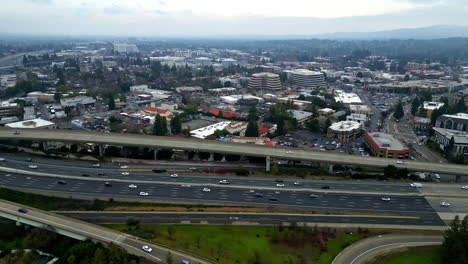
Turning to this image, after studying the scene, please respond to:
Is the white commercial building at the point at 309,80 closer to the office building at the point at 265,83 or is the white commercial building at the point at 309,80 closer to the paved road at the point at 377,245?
the office building at the point at 265,83

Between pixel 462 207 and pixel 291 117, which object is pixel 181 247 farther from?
pixel 291 117

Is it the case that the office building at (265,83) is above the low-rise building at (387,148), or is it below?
above

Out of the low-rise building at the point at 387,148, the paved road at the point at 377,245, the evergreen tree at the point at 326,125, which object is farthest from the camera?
the evergreen tree at the point at 326,125

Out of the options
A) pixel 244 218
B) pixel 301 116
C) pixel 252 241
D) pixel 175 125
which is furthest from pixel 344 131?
pixel 252 241

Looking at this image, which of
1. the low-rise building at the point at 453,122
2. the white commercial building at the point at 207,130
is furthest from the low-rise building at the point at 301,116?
the low-rise building at the point at 453,122

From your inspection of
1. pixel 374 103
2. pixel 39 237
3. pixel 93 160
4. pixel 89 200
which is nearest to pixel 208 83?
pixel 374 103

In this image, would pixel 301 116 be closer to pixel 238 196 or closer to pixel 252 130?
pixel 252 130

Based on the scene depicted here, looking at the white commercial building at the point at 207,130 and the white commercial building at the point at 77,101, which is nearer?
the white commercial building at the point at 207,130
